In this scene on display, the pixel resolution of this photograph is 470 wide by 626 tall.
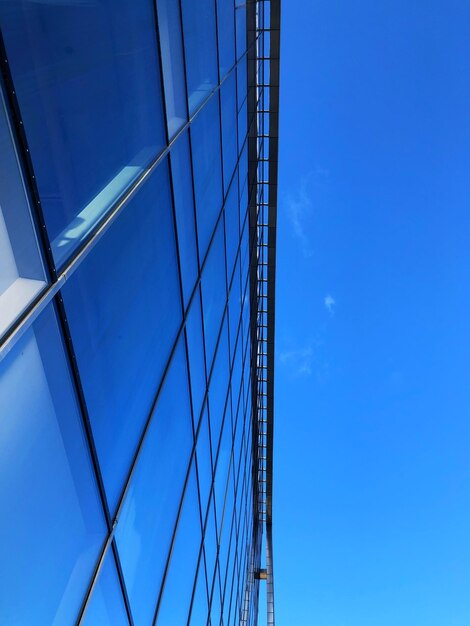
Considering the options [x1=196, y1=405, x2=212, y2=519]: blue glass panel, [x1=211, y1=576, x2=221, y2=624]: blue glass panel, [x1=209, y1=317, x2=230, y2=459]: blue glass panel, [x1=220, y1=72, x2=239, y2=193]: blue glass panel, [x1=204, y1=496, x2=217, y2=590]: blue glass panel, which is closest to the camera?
[x1=196, y1=405, x2=212, y2=519]: blue glass panel

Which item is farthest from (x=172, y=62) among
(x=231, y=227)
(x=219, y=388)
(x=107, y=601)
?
(x=219, y=388)

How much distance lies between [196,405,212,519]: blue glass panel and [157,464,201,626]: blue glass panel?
41 centimetres

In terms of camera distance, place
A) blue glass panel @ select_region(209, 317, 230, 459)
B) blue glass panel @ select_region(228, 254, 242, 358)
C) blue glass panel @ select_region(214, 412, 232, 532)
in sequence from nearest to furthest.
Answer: blue glass panel @ select_region(209, 317, 230, 459) → blue glass panel @ select_region(214, 412, 232, 532) → blue glass panel @ select_region(228, 254, 242, 358)

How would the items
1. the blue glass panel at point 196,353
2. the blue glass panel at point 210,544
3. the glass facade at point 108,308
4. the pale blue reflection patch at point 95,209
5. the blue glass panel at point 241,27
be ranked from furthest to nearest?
1. the blue glass panel at point 241,27
2. the blue glass panel at point 210,544
3. the blue glass panel at point 196,353
4. the pale blue reflection patch at point 95,209
5. the glass facade at point 108,308

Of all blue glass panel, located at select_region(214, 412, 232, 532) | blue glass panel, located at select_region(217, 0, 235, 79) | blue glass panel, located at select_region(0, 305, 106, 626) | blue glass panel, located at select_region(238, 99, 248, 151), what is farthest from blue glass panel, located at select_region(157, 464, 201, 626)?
blue glass panel, located at select_region(238, 99, 248, 151)

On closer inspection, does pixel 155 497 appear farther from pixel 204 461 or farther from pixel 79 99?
pixel 79 99

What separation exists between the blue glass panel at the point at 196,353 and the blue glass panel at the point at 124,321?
1.35m

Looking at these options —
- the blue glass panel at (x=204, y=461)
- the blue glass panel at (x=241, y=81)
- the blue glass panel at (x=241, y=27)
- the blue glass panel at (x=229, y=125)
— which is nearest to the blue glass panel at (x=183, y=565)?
the blue glass panel at (x=204, y=461)

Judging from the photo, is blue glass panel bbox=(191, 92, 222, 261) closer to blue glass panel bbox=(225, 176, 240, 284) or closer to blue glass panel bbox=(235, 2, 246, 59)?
blue glass panel bbox=(225, 176, 240, 284)

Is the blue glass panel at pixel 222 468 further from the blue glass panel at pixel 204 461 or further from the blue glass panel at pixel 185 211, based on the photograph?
the blue glass panel at pixel 185 211

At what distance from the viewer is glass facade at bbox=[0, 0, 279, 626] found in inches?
132

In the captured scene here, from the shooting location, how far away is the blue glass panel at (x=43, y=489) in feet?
10.3

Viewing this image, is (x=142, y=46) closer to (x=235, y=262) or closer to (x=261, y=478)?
A: (x=235, y=262)

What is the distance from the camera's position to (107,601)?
4.84 meters
